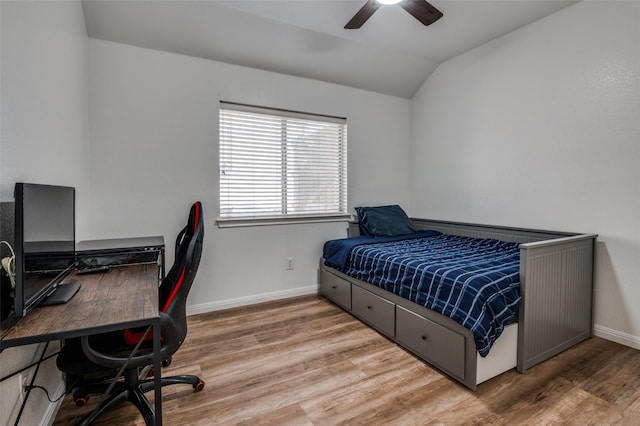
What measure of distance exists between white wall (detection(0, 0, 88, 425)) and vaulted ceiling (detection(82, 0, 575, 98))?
485 mm

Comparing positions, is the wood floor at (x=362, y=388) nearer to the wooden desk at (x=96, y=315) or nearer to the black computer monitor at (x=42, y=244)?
the wooden desk at (x=96, y=315)

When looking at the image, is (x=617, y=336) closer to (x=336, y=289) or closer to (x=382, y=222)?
(x=382, y=222)

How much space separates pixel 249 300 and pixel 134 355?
183 centimetres

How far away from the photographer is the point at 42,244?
1221 mm

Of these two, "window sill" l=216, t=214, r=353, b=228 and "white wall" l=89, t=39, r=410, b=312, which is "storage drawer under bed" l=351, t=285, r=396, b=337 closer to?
"white wall" l=89, t=39, r=410, b=312

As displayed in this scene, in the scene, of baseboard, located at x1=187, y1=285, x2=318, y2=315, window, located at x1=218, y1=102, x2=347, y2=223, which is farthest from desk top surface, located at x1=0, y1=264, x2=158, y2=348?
window, located at x1=218, y1=102, x2=347, y2=223

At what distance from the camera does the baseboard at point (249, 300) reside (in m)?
2.97

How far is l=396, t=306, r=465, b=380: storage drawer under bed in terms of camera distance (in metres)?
1.88

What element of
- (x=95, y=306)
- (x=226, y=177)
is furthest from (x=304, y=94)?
(x=95, y=306)

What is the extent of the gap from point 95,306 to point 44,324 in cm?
21

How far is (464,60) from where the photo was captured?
11.3ft

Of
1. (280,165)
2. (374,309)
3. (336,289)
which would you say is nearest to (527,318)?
(374,309)

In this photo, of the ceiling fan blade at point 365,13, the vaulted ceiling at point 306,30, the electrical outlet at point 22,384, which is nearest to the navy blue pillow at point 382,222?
the vaulted ceiling at point 306,30

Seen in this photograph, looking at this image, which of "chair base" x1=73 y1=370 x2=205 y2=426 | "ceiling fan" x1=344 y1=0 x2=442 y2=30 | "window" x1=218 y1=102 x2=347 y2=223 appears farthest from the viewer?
"window" x1=218 y1=102 x2=347 y2=223
